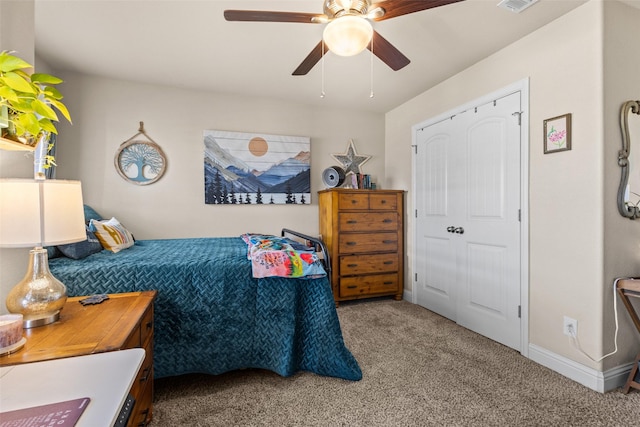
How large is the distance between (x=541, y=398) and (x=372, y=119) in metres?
3.46

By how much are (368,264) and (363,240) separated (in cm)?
30

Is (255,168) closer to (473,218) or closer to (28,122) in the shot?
(473,218)

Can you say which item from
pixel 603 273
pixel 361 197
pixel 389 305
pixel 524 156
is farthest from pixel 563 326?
pixel 361 197

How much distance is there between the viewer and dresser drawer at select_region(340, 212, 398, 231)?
349 cm

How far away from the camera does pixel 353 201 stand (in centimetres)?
352

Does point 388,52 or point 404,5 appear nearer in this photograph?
point 404,5

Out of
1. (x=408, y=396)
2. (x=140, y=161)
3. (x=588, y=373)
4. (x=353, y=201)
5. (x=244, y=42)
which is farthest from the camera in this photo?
(x=353, y=201)

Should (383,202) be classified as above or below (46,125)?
below

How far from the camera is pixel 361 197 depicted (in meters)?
3.56

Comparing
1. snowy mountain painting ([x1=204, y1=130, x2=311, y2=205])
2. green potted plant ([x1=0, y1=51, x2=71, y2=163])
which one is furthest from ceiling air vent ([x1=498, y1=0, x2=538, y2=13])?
green potted plant ([x1=0, y1=51, x2=71, y2=163])

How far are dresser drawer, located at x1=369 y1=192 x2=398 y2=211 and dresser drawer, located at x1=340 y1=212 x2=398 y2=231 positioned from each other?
7cm

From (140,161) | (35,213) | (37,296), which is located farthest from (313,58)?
(140,161)

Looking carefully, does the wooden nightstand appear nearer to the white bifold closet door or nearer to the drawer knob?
the drawer knob

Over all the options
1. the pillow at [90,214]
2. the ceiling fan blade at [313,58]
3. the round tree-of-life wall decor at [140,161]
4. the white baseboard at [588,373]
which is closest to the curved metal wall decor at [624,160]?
the white baseboard at [588,373]
